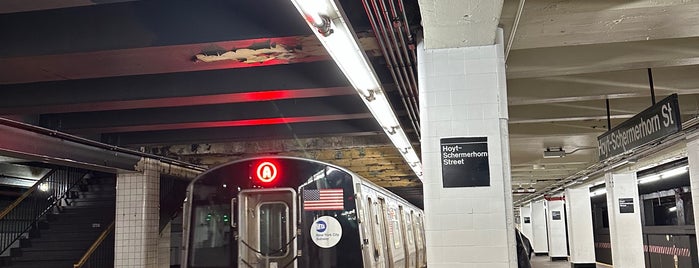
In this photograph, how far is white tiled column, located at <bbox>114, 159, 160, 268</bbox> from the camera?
34.6 feet

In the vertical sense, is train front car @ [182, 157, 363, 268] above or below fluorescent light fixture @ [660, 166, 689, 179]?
below

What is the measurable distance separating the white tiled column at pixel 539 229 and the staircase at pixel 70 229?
25587 millimetres

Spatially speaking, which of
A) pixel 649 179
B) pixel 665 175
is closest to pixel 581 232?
→ pixel 649 179

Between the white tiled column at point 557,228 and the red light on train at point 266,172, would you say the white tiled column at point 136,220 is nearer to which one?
the red light on train at point 266,172

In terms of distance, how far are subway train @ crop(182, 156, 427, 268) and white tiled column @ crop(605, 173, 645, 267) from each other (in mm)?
9392

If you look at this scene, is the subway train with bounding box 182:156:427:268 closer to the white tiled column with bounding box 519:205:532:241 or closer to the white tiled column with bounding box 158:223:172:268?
the white tiled column with bounding box 158:223:172:268

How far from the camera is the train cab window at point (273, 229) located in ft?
22.5

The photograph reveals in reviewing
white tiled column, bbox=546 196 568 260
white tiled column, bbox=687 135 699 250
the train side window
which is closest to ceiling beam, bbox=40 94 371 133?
the train side window

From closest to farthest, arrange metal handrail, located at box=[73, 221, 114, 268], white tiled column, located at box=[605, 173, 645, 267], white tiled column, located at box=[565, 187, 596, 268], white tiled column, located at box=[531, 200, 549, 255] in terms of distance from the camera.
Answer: metal handrail, located at box=[73, 221, 114, 268]
white tiled column, located at box=[605, 173, 645, 267]
white tiled column, located at box=[565, 187, 596, 268]
white tiled column, located at box=[531, 200, 549, 255]

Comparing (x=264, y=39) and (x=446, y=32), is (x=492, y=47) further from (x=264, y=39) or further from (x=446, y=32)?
(x=264, y=39)

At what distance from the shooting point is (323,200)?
6855mm

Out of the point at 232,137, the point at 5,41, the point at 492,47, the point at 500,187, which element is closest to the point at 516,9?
the point at 492,47

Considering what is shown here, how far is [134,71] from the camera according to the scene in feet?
21.3

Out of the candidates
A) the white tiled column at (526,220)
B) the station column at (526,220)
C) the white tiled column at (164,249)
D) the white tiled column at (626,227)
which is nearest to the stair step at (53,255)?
the white tiled column at (164,249)
